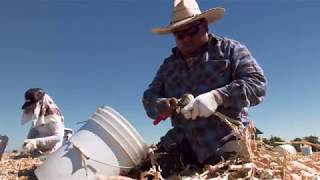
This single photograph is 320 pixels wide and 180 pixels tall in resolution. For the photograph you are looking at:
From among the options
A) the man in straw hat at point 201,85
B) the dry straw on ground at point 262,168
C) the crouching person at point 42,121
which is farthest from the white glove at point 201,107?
the crouching person at point 42,121

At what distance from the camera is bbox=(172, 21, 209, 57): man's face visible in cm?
303

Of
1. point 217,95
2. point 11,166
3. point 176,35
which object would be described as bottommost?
point 11,166

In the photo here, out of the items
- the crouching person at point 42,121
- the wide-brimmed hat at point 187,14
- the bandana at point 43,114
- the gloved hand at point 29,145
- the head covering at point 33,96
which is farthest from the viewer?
the head covering at point 33,96

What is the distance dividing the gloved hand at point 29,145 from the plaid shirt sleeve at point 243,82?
10.8ft

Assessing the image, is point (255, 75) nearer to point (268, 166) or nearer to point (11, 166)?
point (268, 166)

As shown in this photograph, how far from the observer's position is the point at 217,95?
8.83ft

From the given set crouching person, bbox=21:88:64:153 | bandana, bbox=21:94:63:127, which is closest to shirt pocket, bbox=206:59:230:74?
crouching person, bbox=21:88:64:153

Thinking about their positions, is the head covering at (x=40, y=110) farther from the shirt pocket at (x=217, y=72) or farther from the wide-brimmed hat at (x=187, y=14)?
the shirt pocket at (x=217, y=72)

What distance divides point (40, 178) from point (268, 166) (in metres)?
1.30

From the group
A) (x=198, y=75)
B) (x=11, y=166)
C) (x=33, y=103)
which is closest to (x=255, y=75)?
(x=198, y=75)

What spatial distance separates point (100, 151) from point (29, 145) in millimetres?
3075

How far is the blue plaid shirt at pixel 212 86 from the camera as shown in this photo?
2.78 metres

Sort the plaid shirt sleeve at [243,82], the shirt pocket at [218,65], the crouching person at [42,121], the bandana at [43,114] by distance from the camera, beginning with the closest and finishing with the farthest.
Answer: the plaid shirt sleeve at [243,82]
the shirt pocket at [218,65]
the crouching person at [42,121]
the bandana at [43,114]

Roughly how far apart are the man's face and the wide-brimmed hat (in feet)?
0.14
